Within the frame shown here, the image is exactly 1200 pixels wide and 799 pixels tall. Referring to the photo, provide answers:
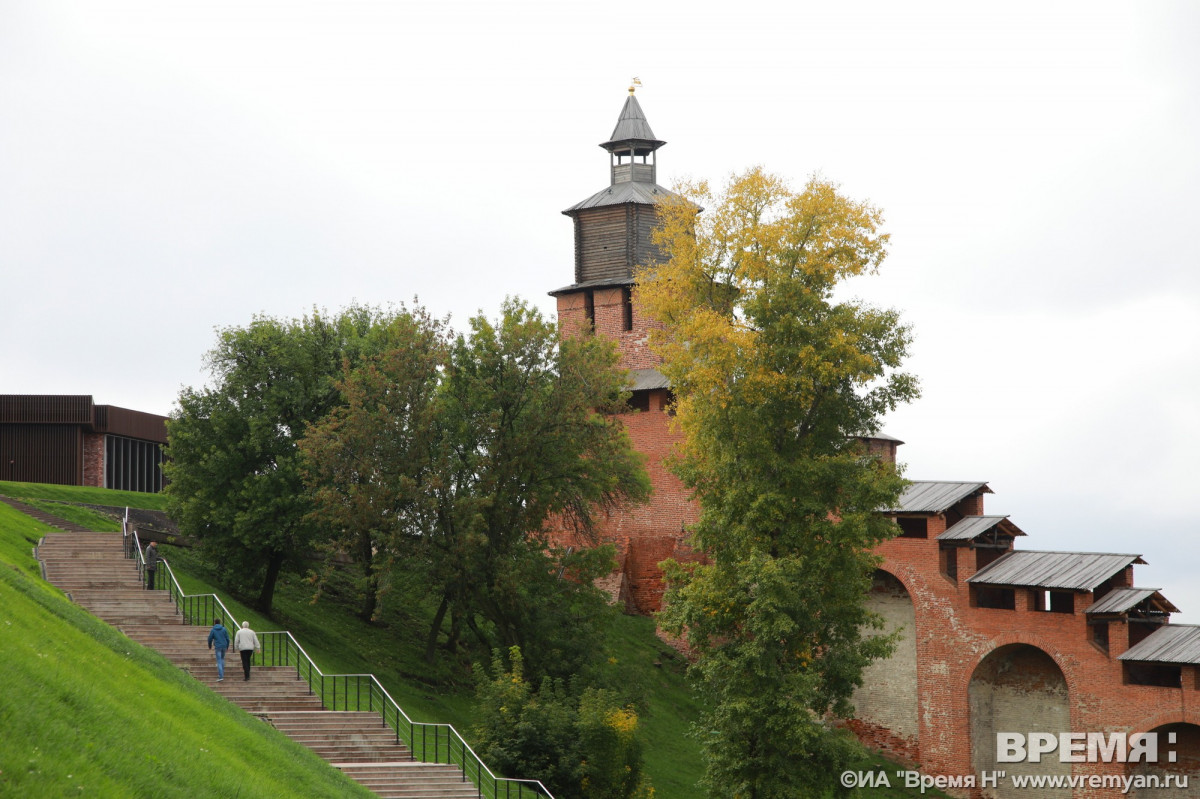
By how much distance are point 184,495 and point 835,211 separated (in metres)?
15.5

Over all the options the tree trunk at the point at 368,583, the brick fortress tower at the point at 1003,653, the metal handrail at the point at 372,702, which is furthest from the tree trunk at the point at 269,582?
the brick fortress tower at the point at 1003,653

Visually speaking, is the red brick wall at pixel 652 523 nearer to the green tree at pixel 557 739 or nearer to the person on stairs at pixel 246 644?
the green tree at pixel 557 739

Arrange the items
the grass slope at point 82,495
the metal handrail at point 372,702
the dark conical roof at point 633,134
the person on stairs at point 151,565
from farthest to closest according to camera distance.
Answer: the dark conical roof at point 633,134 → the grass slope at point 82,495 → the person on stairs at point 151,565 → the metal handrail at point 372,702

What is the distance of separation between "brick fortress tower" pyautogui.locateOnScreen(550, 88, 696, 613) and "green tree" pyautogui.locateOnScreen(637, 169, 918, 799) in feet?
36.7

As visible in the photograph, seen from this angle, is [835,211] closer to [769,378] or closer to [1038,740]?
[769,378]

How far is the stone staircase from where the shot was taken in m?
18.9

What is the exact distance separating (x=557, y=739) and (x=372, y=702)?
3713 millimetres

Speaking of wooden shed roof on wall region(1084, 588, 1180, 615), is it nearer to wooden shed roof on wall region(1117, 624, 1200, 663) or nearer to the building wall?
wooden shed roof on wall region(1117, 624, 1200, 663)

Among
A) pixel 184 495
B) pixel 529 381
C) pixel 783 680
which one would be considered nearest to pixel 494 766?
pixel 783 680

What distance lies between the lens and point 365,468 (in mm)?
24719

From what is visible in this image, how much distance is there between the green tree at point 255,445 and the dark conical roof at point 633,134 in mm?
16409

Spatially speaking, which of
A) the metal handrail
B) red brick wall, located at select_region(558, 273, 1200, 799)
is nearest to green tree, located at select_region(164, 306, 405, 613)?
the metal handrail

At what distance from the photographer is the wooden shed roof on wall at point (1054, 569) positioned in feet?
89.8

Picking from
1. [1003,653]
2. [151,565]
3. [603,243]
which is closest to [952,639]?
[1003,653]
